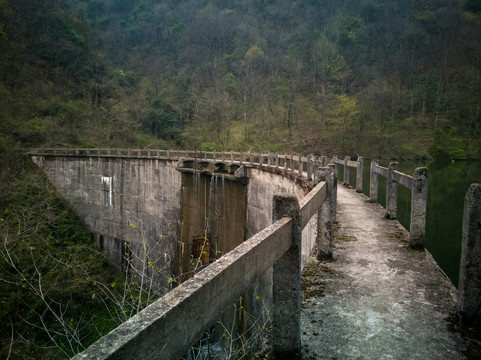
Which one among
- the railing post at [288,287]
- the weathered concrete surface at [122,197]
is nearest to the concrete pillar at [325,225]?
the railing post at [288,287]

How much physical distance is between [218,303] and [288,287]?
1.01 meters

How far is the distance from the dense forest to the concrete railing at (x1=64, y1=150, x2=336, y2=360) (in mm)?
18558

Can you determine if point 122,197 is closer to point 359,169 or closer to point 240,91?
point 359,169

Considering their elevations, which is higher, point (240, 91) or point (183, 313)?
point (240, 91)

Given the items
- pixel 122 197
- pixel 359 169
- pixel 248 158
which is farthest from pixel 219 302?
pixel 122 197

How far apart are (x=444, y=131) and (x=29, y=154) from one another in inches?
1808

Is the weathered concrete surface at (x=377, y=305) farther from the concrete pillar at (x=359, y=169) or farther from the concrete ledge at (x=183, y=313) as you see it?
the concrete pillar at (x=359, y=169)

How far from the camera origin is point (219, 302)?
4.63 ft

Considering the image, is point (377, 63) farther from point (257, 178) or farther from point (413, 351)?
point (413, 351)

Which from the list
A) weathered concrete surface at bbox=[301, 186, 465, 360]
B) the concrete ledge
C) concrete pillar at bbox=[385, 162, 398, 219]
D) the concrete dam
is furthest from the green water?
the concrete ledge

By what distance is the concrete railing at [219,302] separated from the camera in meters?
0.98

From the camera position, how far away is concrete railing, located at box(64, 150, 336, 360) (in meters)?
0.98

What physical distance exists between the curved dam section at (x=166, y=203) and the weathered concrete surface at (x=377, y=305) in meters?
4.24

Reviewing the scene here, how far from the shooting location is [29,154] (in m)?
27.0
